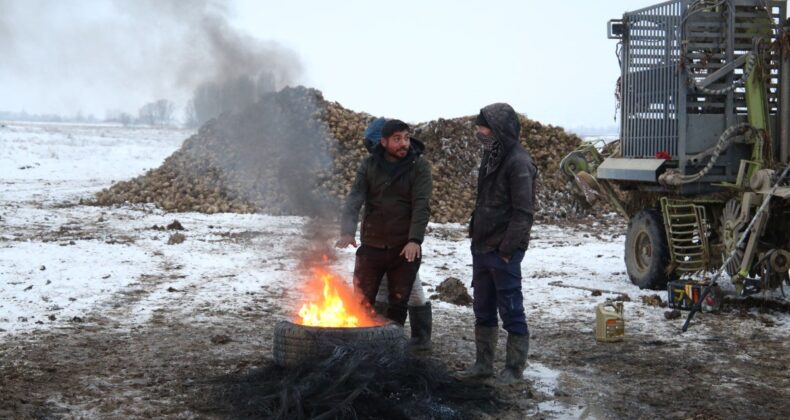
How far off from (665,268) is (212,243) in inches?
302

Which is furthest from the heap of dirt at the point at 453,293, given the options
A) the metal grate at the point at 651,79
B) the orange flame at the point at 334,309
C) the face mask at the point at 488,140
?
the face mask at the point at 488,140

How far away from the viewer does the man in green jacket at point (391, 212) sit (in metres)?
6.72

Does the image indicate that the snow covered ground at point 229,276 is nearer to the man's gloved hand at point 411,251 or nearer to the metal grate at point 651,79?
the man's gloved hand at point 411,251

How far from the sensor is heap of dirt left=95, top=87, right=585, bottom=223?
21.0 m

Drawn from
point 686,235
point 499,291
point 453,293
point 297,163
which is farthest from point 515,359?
point 297,163

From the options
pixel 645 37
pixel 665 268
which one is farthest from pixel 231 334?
pixel 645 37

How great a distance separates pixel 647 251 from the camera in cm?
1116

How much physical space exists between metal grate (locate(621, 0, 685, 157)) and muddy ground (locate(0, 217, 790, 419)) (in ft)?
7.59

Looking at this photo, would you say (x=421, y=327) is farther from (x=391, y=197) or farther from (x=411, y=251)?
(x=391, y=197)

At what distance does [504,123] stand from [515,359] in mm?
1691

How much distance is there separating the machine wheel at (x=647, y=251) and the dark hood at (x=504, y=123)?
16.2ft

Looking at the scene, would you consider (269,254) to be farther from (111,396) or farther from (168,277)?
(111,396)

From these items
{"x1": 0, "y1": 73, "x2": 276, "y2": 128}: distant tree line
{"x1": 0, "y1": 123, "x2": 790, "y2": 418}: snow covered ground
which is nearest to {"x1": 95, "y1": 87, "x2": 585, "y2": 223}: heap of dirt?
{"x1": 0, "y1": 123, "x2": 790, "y2": 418}: snow covered ground

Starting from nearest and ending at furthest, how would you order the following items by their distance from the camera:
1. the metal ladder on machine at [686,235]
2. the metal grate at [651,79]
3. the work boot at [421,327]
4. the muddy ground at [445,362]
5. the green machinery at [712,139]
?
1. the muddy ground at [445,362]
2. the work boot at [421,327]
3. the green machinery at [712,139]
4. the metal ladder on machine at [686,235]
5. the metal grate at [651,79]
